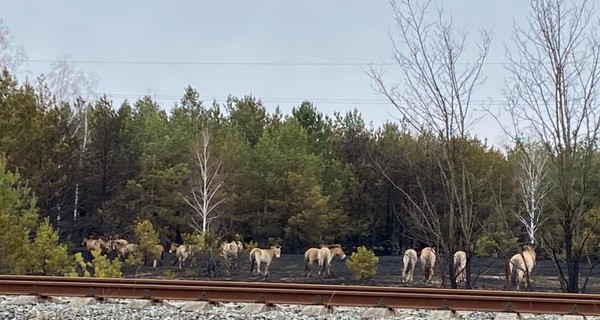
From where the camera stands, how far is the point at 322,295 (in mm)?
9445

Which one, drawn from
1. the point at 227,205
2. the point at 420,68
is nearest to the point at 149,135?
the point at 227,205

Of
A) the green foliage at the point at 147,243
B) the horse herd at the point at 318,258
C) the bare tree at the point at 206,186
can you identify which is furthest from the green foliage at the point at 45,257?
the bare tree at the point at 206,186

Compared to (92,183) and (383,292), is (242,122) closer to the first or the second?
(92,183)

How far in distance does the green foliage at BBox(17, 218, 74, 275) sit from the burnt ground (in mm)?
4728

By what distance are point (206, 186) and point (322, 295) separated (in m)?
21.7

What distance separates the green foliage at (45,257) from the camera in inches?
585

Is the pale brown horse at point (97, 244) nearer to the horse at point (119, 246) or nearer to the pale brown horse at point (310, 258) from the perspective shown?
the horse at point (119, 246)

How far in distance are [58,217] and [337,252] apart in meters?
16.1

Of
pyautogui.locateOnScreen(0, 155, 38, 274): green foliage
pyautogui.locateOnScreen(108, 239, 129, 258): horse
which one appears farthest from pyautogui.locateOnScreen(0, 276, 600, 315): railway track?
pyautogui.locateOnScreen(108, 239, 129, 258): horse

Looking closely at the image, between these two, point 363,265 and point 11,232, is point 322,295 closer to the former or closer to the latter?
point 11,232

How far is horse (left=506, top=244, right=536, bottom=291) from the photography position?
48.6 feet

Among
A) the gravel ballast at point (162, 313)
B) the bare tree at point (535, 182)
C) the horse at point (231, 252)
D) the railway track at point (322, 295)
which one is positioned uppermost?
the bare tree at point (535, 182)

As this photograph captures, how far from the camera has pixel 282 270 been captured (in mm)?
24469

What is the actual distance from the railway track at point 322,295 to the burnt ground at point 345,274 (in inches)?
351
